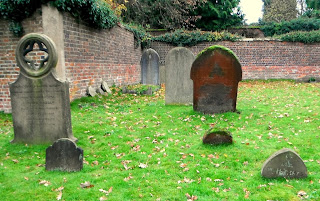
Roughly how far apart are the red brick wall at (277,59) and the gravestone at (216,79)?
11905 mm

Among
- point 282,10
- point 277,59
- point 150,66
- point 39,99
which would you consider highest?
point 282,10

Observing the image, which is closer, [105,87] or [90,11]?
[90,11]

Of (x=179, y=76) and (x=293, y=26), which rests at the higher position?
(x=293, y=26)

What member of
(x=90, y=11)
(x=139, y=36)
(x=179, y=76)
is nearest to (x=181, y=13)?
(x=139, y=36)

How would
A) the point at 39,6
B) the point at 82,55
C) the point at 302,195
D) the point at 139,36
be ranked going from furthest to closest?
the point at 139,36, the point at 82,55, the point at 39,6, the point at 302,195

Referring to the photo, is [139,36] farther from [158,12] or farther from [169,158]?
[169,158]

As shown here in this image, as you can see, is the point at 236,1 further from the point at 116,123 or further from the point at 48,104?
the point at 48,104

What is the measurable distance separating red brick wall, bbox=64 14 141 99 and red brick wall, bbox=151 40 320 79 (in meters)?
7.82

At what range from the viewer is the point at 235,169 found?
169 inches

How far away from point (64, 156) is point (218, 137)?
2.91 m

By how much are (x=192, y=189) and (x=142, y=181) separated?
0.78m

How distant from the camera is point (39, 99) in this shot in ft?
17.8

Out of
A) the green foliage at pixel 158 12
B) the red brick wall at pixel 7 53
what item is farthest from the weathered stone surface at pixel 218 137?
the green foliage at pixel 158 12

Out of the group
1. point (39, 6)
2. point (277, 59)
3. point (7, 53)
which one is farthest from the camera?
point (277, 59)
